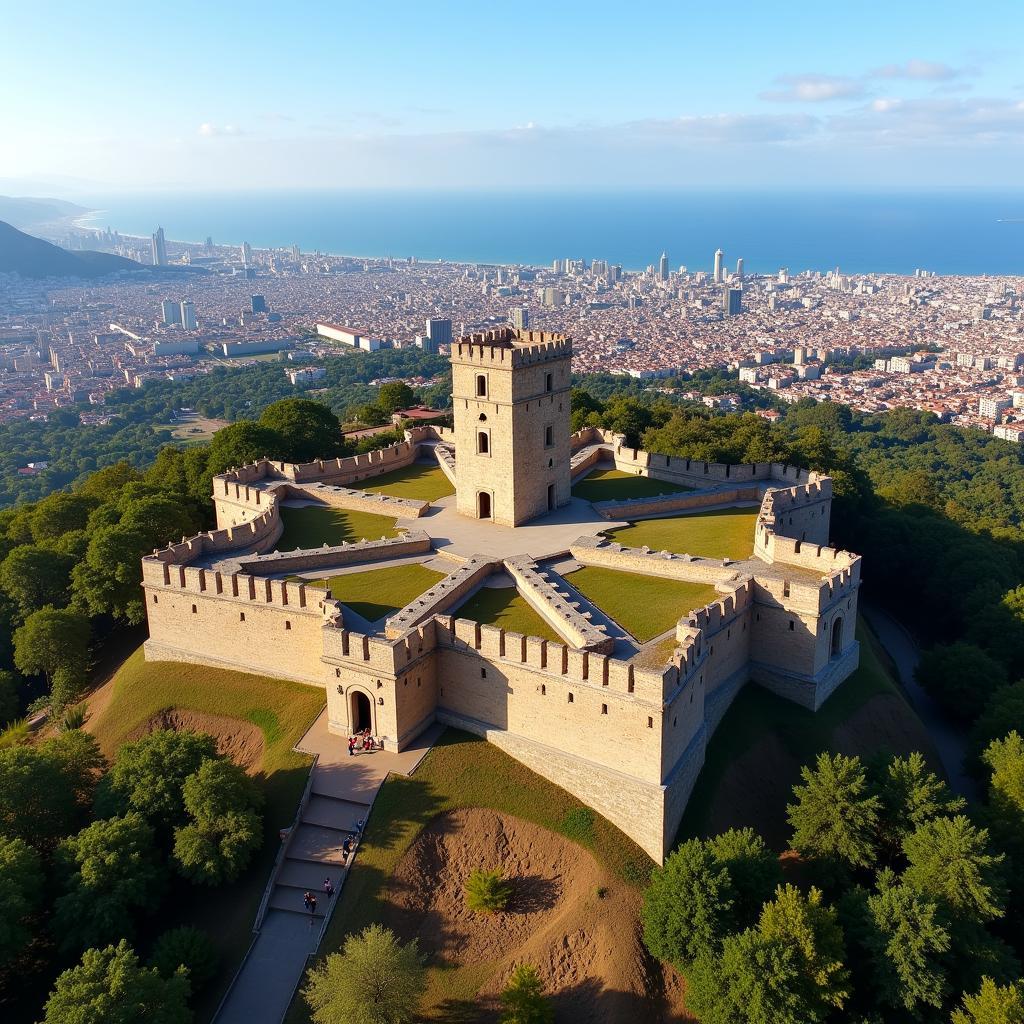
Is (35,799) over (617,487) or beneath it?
beneath

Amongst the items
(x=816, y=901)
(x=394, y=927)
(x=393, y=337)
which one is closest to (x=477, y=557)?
(x=394, y=927)

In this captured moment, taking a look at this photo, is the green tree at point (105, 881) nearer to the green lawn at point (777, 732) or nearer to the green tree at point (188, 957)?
the green tree at point (188, 957)

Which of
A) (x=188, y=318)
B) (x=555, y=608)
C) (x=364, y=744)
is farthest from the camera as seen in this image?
(x=188, y=318)

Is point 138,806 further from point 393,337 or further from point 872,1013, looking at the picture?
point 393,337

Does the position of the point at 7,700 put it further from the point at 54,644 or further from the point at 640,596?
the point at 640,596

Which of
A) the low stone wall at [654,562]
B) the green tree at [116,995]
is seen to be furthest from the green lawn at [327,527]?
the green tree at [116,995]

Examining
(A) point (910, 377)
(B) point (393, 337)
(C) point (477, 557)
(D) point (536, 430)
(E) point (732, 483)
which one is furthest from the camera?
(B) point (393, 337)

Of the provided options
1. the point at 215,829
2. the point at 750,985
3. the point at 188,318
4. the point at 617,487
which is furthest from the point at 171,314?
the point at 750,985
